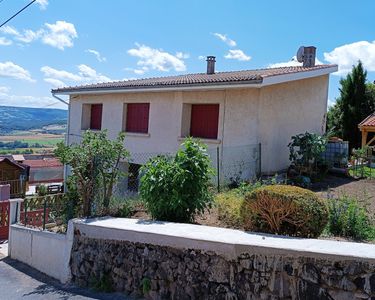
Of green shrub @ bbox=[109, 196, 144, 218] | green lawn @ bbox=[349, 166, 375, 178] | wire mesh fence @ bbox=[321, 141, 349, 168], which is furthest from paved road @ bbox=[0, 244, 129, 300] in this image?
green lawn @ bbox=[349, 166, 375, 178]

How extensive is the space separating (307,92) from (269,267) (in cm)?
1088

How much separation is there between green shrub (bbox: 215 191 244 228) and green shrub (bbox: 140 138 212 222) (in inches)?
16.6

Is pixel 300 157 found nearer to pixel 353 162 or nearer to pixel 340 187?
pixel 340 187

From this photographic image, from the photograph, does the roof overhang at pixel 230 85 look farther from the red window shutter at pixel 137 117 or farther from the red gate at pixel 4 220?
the red gate at pixel 4 220

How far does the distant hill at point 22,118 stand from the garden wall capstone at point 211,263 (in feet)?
116

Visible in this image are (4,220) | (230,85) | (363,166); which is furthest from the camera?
(363,166)

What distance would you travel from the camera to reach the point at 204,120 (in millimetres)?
14062

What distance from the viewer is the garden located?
570 centimetres

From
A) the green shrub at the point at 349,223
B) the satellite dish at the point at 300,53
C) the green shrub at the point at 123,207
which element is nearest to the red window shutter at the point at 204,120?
the satellite dish at the point at 300,53

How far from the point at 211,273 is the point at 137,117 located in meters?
11.7

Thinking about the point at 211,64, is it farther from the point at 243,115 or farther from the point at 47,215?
the point at 47,215

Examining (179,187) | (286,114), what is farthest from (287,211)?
(286,114)

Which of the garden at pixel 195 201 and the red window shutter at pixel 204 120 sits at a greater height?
the red window shutter at pixel 204 120

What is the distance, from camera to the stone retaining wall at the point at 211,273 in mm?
4402
